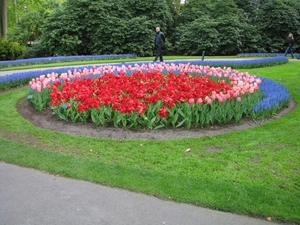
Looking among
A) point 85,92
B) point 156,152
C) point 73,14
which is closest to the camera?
point 156,152

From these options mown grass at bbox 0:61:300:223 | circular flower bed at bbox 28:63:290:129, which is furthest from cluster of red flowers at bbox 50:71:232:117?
mown grass at bbox 0:61:300:223

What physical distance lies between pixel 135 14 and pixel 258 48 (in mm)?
11623

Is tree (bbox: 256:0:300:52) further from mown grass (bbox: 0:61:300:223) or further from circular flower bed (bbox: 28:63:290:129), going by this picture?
mown grass (bbox: 0:61:300:223)

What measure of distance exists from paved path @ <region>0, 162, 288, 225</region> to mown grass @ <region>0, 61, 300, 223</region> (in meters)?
0.15

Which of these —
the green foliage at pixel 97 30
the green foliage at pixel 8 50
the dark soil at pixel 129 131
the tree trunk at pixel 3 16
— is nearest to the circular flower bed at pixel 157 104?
the dark soil at pixel 129 131

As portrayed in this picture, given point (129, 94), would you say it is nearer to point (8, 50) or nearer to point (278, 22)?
point (8, 50)

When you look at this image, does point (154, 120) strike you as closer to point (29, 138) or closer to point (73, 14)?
point (29, 138)

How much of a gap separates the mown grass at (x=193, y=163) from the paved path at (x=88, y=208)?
6.1 inches

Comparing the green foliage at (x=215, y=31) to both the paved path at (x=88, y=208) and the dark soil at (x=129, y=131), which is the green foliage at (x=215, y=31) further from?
the paved path at (x=88, y=208)

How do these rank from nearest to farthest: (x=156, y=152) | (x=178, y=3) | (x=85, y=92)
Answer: (x=156, y=152) → (x=85, y=92) → (x=178, y=3)

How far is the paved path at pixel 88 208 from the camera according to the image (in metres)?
3.18

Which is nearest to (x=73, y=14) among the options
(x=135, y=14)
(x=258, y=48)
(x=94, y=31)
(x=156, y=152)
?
(x=94, y=31)

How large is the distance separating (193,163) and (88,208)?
5.65ft

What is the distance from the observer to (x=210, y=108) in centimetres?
654
